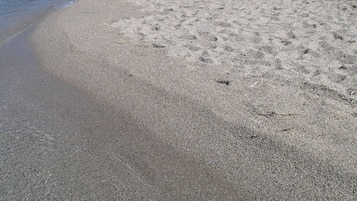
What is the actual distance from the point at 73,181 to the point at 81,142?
23.4 inches

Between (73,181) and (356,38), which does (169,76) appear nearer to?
(73,181)

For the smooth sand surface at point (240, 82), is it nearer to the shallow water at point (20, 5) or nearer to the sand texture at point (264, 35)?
the sand texture at point (264, 35)

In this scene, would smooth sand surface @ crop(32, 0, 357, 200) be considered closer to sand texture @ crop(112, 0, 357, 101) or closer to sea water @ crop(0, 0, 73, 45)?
sand texture @ crop(112, 0, 357, 101)

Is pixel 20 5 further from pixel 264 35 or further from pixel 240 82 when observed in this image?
pixel 240 82

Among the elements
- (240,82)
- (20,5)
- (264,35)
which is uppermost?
(240,82)

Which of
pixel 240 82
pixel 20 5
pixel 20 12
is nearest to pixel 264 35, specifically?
pixel 240 82

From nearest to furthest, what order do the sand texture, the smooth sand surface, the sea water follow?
the smooth sand surface, the sand texture, the sea water

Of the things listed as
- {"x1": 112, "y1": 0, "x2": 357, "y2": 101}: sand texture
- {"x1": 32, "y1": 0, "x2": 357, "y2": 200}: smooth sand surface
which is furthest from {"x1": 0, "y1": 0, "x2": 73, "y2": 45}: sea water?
{"x1": 112, "y1": 0, "x2": 357, "y2": 101}: sand texture

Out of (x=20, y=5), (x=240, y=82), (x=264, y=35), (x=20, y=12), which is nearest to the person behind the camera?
(x=240, y=82)

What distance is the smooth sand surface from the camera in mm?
3096

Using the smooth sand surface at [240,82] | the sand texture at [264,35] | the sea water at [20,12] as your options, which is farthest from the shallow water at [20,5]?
the sand texture at [264,35]

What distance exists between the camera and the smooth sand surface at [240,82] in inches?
122

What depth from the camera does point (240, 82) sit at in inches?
175

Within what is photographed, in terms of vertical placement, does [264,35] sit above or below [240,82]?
below
